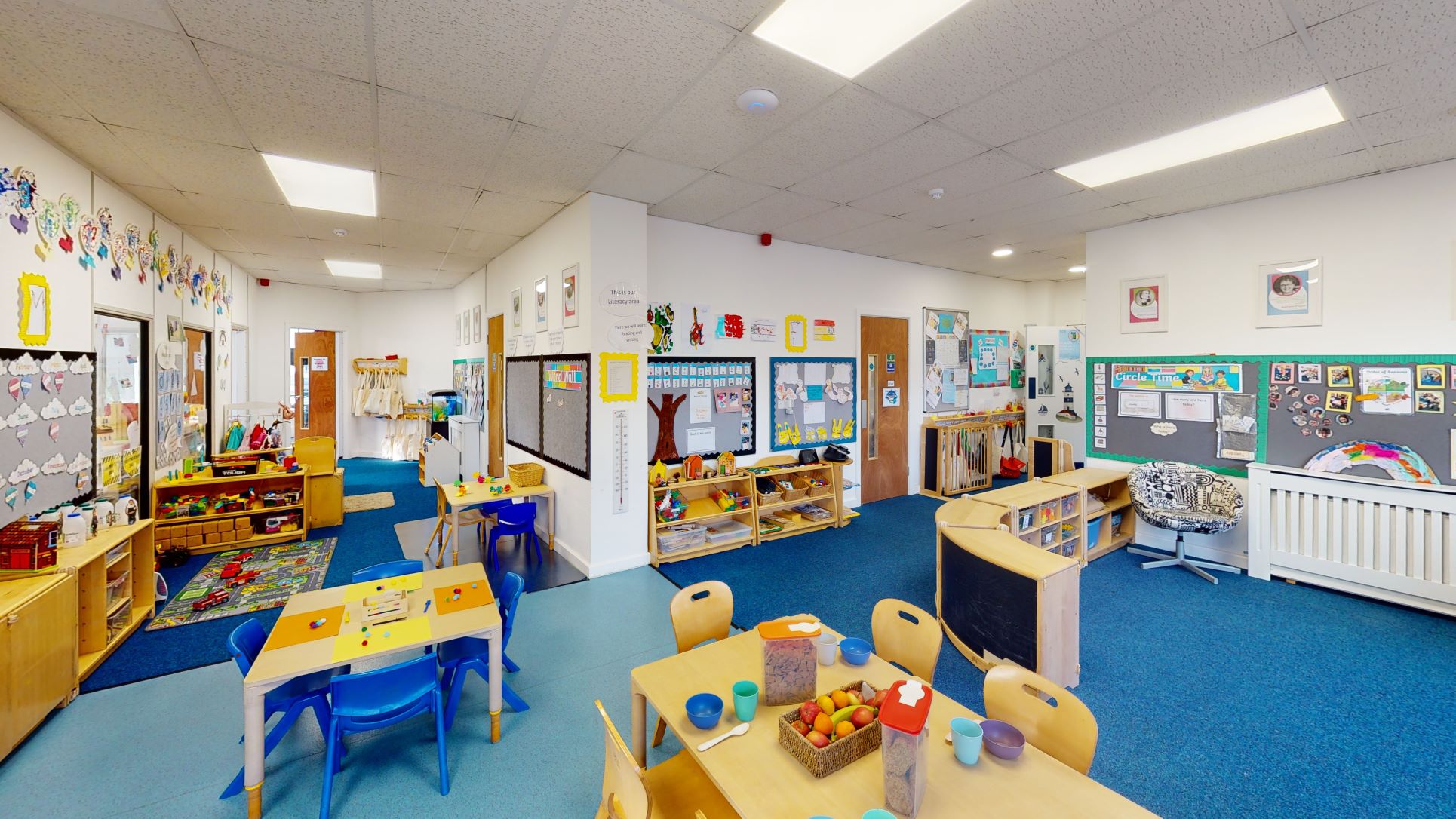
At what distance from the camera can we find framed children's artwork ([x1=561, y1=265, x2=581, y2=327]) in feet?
14.0

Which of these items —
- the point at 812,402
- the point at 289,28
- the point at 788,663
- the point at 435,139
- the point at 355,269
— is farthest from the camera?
the point at 355,269

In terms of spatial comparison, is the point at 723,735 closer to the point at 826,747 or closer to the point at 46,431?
the point at 826,747

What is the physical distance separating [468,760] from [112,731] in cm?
163

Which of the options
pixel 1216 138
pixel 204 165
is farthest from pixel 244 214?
pixel 1216 138

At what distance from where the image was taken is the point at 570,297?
440cm

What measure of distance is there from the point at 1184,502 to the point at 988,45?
13.2 feet

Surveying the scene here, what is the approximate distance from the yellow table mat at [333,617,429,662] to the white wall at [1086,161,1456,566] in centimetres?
545

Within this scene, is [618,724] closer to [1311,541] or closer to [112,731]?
[112,731]

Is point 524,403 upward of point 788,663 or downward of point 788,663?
upward

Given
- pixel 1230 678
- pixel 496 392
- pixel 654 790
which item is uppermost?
pixel 496 392

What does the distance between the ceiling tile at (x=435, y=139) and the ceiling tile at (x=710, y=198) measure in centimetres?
131

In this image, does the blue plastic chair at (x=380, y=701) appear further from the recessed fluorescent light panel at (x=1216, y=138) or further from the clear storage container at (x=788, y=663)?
the recessed fluorescent light panel at (x=1216, y=138)

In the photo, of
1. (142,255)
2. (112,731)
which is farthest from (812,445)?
(142,255)

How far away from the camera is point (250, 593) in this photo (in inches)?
154
